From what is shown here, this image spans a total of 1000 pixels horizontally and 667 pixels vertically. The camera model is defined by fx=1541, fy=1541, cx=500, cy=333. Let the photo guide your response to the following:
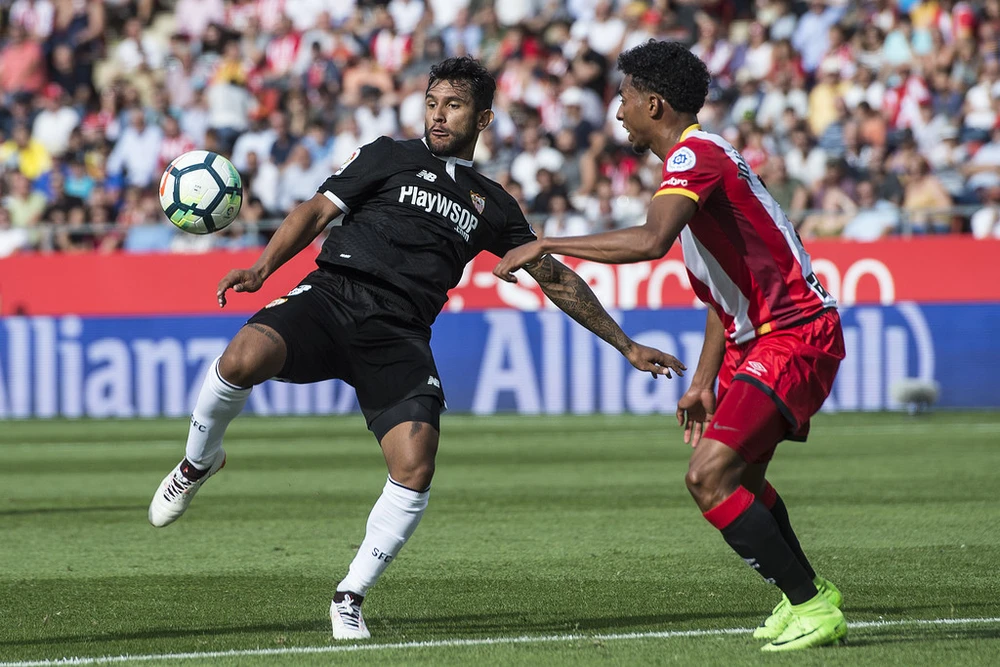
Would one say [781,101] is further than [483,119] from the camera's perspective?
Yes

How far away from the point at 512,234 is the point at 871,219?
12457mm

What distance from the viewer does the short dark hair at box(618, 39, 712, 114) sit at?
5.79 m

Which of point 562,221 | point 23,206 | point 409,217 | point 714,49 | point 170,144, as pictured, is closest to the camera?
point 409,217

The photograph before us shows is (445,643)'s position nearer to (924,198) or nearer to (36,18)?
(924,198)

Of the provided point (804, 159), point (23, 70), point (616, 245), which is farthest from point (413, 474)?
point (23, 70)

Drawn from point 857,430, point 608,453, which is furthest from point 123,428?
point 857,430

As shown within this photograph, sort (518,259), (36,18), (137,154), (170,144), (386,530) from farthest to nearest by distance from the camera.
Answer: (36,18)
(137,154)
(170,144)
(386,530)
(518,259)

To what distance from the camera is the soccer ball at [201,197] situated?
25.0 feet

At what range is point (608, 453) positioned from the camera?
561 inches

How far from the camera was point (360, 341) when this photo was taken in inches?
251

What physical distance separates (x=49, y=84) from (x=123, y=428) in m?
10.3

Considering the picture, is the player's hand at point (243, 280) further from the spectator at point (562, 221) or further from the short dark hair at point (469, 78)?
the spectator at point (562, 221)

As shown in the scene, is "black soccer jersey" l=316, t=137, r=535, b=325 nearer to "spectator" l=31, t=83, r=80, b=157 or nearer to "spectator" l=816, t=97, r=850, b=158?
"spectator" l=816, t=97, r=850, b=158

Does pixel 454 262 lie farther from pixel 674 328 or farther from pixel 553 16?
pixel 553 16
